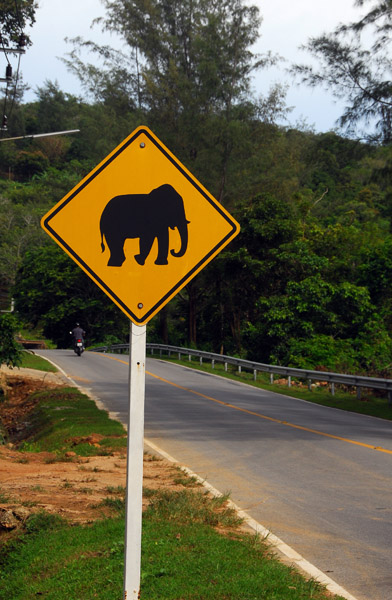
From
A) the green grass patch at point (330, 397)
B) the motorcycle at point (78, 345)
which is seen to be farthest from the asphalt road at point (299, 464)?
the motorcycle at point (78, 345)

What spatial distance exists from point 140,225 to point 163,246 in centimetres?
20

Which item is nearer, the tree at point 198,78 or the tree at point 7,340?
the tree at point 7,340

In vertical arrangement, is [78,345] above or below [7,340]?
below

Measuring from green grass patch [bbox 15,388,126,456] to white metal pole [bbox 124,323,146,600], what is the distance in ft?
29.4

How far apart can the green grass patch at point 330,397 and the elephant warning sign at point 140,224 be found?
1713cm

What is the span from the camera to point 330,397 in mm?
26266

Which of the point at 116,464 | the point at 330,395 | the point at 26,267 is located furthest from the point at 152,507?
the point at 26,267

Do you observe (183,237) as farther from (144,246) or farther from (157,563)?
(157,563)

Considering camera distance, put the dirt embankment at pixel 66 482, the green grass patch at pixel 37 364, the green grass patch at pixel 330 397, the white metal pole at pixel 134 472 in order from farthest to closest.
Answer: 1. the green grass patch at pixel 37 364
2. the green grass patch at pixel 330 397
3. the dirt embankment at pixel 66 482
4. the white metal pole at pixel 134 472

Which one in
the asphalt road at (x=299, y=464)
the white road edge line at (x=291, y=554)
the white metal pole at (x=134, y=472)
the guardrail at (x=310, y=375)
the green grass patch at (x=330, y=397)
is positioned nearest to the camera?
the white metal pole at (x=134, y=472)

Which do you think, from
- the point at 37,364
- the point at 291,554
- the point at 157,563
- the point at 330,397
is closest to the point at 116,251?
the point at 157,563

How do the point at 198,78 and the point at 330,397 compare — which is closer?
the point at 330,397

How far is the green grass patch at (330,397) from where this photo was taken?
22531 millimetres

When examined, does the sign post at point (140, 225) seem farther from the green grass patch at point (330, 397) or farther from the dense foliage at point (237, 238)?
the dense foliage at point (237, 238)
